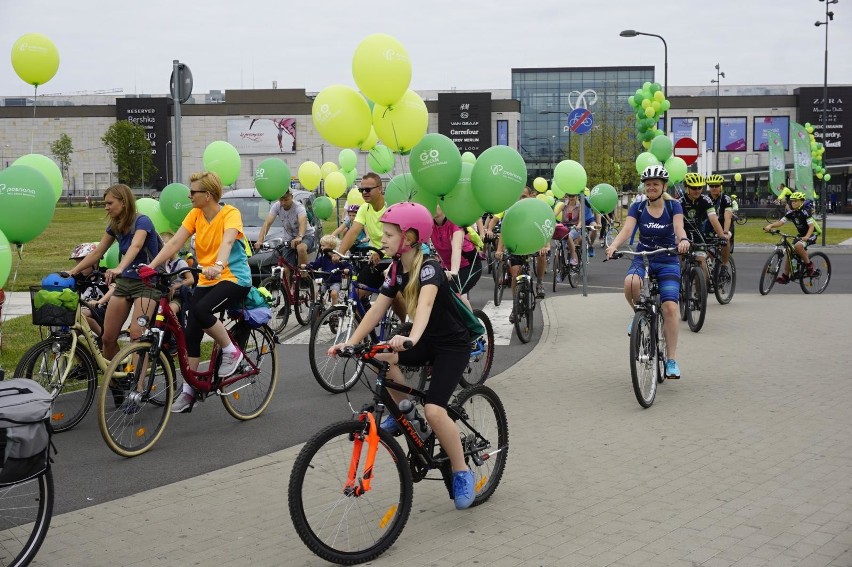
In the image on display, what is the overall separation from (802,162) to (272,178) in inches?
905

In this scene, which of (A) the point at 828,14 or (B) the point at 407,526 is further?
(A) the point at 828,14

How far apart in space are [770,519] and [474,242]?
17.4 feet

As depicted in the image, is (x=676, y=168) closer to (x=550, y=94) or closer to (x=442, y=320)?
(x=442, y=320)

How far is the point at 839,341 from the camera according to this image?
37.1ft

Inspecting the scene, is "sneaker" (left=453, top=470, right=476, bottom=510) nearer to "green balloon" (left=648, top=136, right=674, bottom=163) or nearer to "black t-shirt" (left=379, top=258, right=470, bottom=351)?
"black t-shirt" (left=379, top=258, right=470, bottom=351)

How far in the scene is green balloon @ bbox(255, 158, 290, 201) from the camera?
→ 562 inches

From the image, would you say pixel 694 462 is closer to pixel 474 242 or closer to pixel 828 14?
pixel 474 242

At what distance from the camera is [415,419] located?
495 centimetres

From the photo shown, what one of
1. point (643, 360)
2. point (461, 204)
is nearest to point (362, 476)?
point (643, 360)

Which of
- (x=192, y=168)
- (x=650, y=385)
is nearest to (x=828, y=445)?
(x=650, y=385)

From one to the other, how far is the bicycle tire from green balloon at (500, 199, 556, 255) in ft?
6.65

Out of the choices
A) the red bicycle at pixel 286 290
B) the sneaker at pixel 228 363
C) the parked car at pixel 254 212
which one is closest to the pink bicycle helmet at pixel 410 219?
the sneaker at pixel 228 363

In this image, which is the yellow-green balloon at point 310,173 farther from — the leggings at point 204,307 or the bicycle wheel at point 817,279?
the leggings at point 204,307

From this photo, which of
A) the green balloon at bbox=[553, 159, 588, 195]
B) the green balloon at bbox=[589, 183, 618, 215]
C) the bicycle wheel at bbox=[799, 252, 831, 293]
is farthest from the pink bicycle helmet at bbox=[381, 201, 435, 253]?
the green balloon at bbox=[589, 183, 618, 215]
